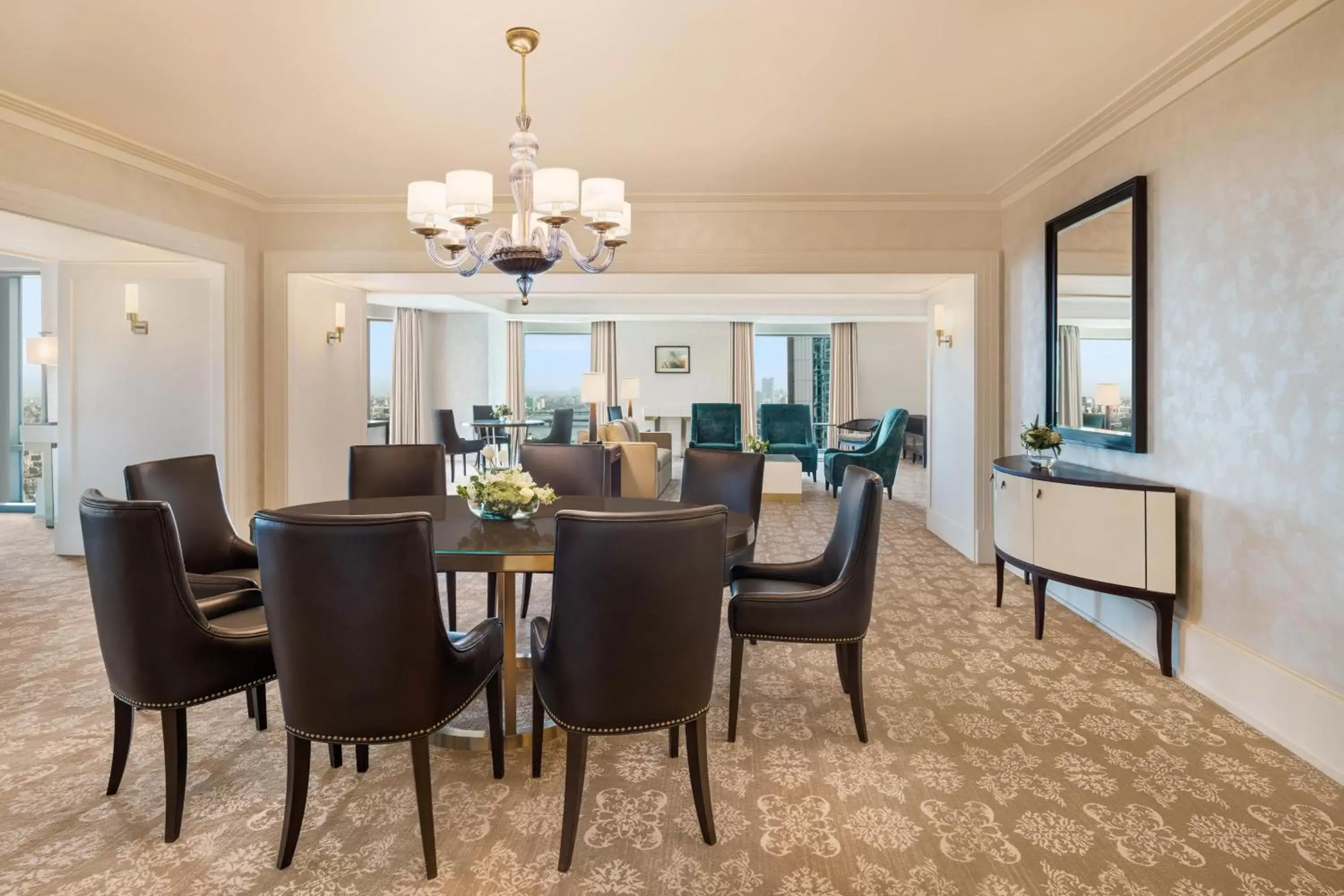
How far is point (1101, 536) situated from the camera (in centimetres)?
312

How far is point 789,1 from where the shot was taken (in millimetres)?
2498

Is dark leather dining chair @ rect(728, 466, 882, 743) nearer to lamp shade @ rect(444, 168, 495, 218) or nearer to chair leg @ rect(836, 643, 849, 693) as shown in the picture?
chair leg @ rect(836, 643, 849, 693)

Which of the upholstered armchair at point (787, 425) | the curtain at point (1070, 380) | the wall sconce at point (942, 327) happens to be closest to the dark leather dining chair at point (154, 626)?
the curtain at point (1070, 380)

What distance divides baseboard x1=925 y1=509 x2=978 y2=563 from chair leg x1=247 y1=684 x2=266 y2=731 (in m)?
4.41

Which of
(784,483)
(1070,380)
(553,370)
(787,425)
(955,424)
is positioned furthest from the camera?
(553,370)

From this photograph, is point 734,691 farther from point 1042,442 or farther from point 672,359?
point 672,359

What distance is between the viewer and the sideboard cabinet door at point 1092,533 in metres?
3.03

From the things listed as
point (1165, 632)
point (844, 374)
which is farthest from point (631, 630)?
point (844, 374)

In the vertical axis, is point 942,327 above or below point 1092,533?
above

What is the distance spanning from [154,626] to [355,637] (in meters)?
0.67

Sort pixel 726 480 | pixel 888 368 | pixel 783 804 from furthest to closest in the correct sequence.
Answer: pixel 888 368 → pixel 726 480 → pixel 783 804

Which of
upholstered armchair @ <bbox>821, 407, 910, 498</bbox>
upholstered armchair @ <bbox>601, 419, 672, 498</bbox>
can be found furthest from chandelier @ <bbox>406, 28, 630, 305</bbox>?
upholstered armchair @ <bbox>821, 407, 910, 498</bbox>

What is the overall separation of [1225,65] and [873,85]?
1348 millimetres

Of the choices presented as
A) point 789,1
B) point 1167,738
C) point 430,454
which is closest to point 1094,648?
point 1167,738
